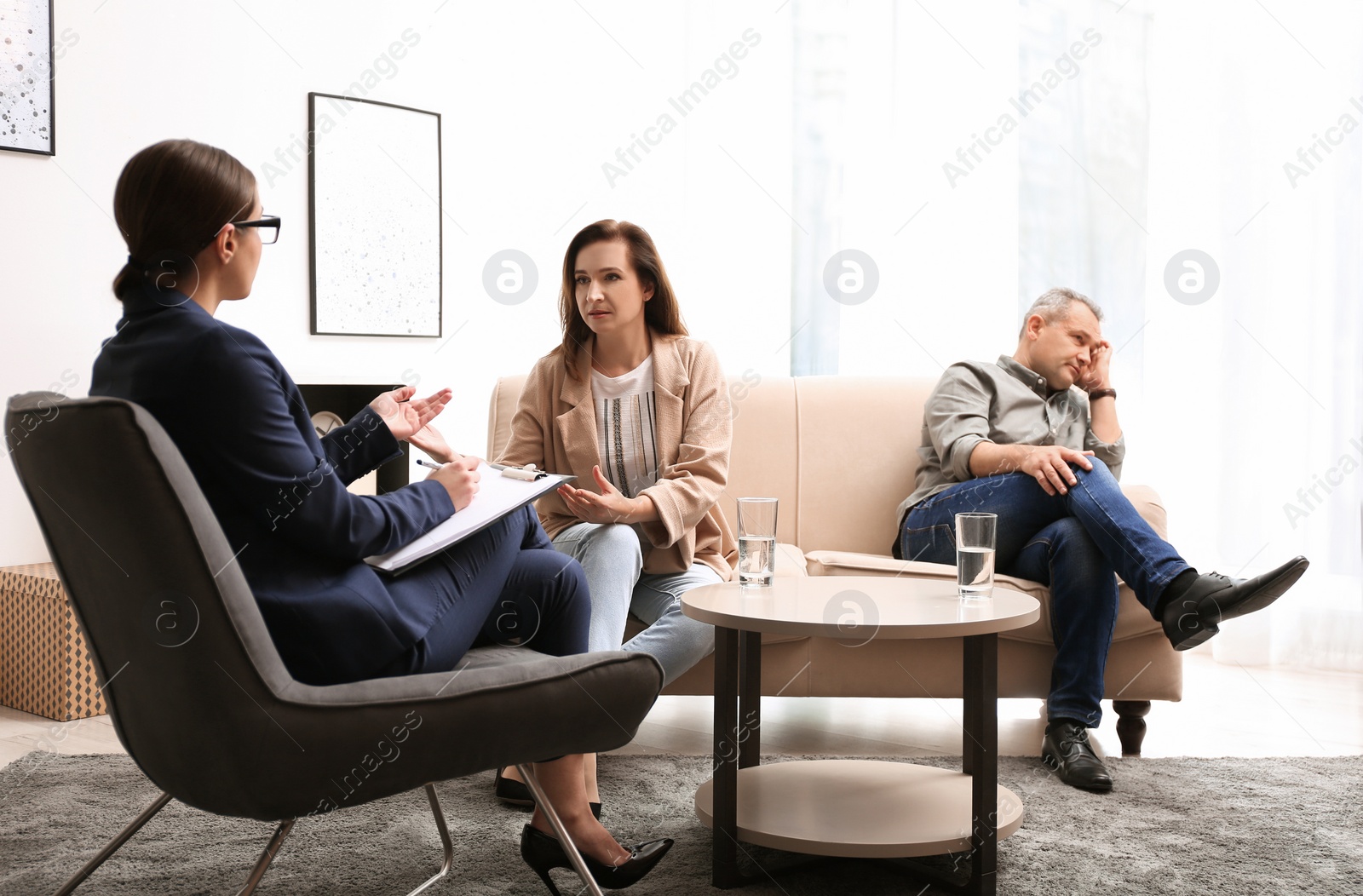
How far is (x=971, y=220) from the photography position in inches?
151

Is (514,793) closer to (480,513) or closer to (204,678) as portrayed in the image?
(480,513)

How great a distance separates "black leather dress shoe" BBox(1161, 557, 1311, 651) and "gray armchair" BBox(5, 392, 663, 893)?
1.32m

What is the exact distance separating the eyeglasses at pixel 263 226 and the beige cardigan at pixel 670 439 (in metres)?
0.95

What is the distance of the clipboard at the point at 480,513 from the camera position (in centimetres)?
127

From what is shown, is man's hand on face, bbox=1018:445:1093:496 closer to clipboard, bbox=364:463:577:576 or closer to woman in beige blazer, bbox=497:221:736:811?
woman in beige blazer, bbox=497:221:736:811

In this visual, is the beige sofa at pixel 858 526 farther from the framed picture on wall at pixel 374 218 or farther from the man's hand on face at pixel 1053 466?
the framed picture on wall at pixel 374 218

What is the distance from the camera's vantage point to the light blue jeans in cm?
193

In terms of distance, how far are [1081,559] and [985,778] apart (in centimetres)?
78

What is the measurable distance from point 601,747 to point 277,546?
1.36ft

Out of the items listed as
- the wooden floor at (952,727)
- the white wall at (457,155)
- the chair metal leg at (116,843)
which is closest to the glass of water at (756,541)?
the wooden floor at (952,727)

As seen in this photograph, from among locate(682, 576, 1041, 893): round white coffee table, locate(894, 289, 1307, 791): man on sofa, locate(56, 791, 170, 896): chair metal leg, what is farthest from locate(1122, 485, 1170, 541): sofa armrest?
locate(56, 791, 170, 896): chair metal leg

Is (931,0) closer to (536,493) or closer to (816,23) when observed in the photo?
(816,23)

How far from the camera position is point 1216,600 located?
1.97 meters

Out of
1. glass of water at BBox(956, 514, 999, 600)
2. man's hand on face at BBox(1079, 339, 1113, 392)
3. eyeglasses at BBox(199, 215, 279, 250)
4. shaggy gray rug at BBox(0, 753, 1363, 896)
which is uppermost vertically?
eyeglasses at BBox(199, 215, 279, 250)
